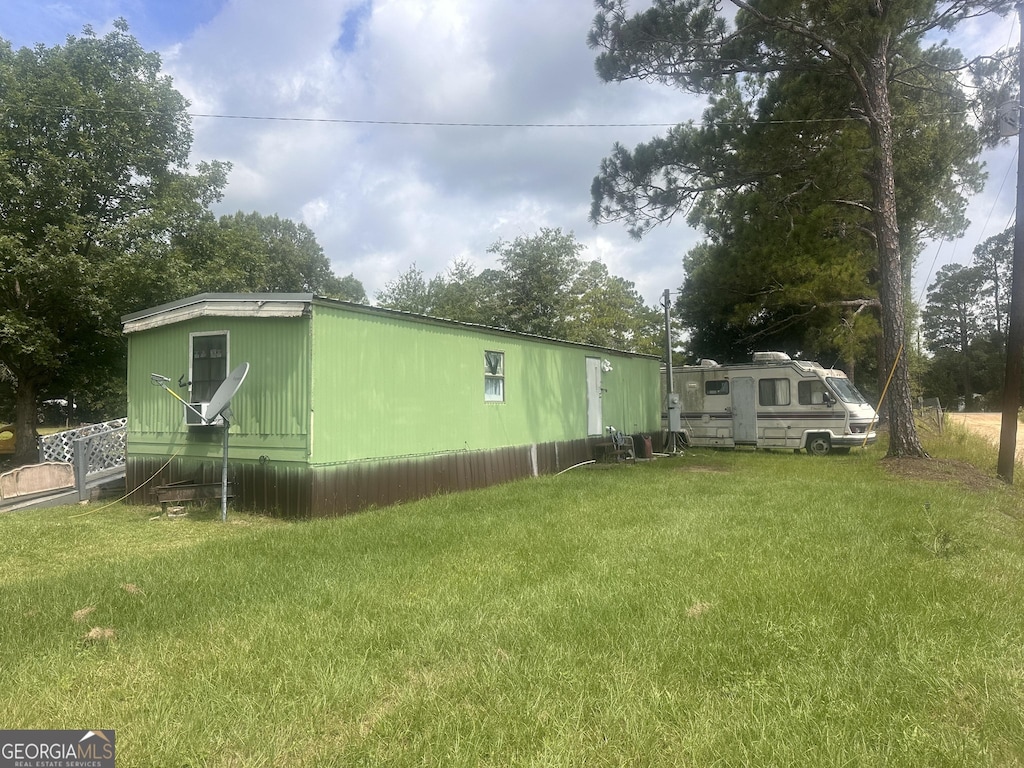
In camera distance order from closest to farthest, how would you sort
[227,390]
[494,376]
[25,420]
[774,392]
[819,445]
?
[227,390]
[494,376]
[819,445]
[774,392]
[25,420]

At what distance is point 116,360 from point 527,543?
1560 cm

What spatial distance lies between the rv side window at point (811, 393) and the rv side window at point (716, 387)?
6.15 feet

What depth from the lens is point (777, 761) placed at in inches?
99.7

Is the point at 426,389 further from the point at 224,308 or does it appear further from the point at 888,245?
the point at 888,245

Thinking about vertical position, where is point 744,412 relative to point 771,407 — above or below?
below

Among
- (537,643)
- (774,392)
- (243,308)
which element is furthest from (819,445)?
(537,643)

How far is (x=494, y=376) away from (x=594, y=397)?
12.3 ft

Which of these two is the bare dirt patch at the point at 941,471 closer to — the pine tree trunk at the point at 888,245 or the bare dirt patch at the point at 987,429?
the pine tree trunk at the point at 888,245

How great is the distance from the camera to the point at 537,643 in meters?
3.69

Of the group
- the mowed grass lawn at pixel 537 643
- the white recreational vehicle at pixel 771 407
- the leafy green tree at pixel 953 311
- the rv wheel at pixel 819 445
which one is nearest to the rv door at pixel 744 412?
the white recreational vehicle at pixel 771 407

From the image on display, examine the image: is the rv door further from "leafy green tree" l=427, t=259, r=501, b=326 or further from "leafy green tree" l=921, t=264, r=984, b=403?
"leafy green tree" l=921, t=264, r=984, b=403

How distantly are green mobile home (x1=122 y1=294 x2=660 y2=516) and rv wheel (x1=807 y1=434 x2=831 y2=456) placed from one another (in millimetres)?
7838

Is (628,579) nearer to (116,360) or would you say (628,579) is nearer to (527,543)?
(527,543)

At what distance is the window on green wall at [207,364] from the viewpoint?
9375 millimetres
